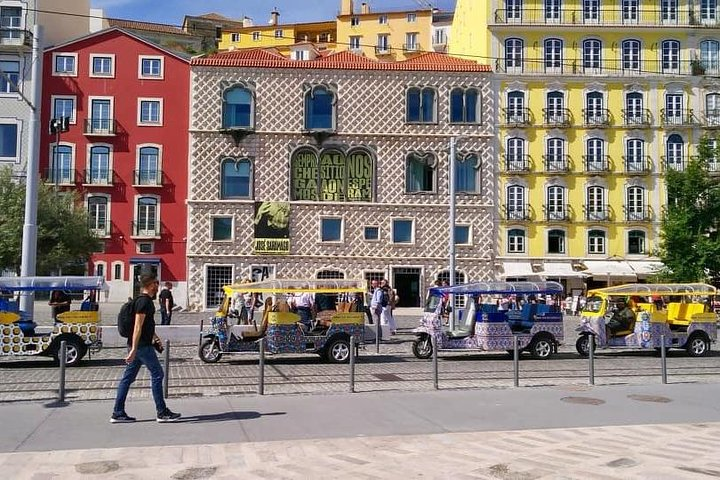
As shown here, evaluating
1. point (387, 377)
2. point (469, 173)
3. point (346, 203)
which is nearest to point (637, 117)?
point (469, 173)

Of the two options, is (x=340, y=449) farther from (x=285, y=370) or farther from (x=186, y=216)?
(x=186, y=216)

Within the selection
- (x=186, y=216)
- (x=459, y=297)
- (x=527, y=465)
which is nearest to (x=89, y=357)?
(x=459, y=297)

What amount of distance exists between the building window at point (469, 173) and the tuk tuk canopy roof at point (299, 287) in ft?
87.9

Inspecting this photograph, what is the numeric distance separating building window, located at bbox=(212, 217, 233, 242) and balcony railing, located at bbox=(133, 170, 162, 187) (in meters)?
4.42

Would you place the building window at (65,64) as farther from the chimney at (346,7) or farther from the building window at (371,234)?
the chimney at (346,7)

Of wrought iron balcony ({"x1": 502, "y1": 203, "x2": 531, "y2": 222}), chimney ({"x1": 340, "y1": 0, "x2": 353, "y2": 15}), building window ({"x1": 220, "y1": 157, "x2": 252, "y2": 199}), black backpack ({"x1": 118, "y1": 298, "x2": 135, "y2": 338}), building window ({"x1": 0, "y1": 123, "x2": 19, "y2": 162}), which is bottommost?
black backpack ({"x1": 118, "y1": 298, "x2": 135, "y2": 338})

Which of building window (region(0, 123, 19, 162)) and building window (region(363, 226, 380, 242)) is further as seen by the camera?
building window (region(0, 123, 19, 162))

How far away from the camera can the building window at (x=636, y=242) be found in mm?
45406

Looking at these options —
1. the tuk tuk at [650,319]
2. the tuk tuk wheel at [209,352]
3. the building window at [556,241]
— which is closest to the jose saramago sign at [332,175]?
the building window at [556,241]

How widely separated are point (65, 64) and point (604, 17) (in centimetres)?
3127

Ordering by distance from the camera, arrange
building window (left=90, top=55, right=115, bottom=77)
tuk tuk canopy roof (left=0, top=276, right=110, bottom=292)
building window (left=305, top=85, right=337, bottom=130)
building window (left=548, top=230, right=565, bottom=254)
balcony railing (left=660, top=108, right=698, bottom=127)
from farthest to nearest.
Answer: building window (left=548, top=230, right=565, bottom=254)
balcony railing (left=660, top=108, right=698, bottom=127)
building window (left=90, top=55, right=115, bottom=77)
building window (left=305, top=85, right=337, bottom=130)
tuk tuk canopy roof (left=0, top=276, right=110, bottom=292)

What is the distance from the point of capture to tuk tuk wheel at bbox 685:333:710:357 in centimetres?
2091

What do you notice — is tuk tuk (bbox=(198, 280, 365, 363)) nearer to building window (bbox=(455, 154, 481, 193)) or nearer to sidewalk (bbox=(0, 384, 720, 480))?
sidewalk (bbox=(0, 384, 720, 480))

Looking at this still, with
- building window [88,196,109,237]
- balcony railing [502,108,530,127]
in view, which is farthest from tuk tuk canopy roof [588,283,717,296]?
building window [88,196,109,237]
